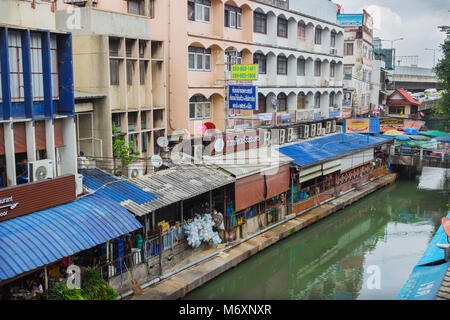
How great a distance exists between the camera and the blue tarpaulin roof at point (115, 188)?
47.3 feet

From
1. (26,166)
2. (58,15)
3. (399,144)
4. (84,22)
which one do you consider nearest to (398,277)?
(26,166)

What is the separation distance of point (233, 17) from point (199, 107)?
17.8 feet

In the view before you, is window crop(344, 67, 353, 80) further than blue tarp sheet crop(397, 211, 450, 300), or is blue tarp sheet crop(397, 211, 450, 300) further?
window crop(344, 67, 353, 80)

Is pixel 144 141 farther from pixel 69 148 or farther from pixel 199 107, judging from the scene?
pixel 69 148

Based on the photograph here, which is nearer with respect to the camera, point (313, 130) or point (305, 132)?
point (305, 132)

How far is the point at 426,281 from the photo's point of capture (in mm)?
12953

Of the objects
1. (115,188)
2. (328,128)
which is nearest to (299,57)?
(328,128)

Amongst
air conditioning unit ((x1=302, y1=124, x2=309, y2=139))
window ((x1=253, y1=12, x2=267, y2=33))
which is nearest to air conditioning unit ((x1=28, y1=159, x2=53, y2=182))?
window ((x1=253, y1=12, x2=267, y2=33))

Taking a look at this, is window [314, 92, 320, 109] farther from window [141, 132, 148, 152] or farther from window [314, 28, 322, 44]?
window [141, 132, 148, 152]

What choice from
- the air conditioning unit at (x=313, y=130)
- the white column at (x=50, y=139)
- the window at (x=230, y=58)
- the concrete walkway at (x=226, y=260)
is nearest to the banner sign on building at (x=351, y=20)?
the air conditioning unit at (x=313, y=130)

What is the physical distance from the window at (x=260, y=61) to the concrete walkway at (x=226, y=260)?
873 centimetres

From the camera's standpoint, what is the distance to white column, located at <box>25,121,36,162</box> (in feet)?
41.1

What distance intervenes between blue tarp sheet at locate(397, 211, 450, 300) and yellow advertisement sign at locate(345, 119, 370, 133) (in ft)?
52.7

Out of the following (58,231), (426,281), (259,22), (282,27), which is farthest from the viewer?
(282,27)
